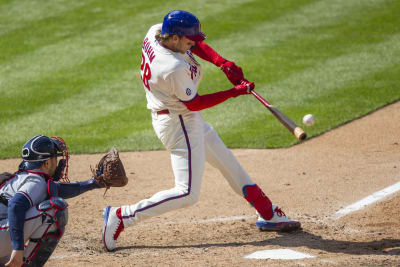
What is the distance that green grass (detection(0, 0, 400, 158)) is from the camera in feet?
26.8

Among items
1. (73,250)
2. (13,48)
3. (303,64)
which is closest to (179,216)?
(73,250)

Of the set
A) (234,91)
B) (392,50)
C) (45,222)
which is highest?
(234,91)

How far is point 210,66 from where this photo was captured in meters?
10.3

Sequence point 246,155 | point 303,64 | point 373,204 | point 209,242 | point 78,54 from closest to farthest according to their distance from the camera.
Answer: point 209,242 → point 373,204 → point 246,155 → point 303,64 → point 78,54

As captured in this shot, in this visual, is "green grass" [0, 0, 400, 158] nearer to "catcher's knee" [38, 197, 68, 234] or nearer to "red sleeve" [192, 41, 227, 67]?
"red sleeve" [192, 41, 227, 67]

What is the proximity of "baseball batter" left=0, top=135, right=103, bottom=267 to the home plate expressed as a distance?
4.71 feet

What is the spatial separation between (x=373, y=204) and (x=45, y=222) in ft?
9.89

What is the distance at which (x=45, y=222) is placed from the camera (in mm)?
3840

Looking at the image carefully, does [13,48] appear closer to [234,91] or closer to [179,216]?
[179,216]

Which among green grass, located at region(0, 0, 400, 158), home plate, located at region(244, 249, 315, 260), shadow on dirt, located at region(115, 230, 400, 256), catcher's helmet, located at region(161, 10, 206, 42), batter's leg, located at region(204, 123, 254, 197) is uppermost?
catcher's helmet, located at region(161, 10, 206, 42)

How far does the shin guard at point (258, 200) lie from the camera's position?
494 centimetres

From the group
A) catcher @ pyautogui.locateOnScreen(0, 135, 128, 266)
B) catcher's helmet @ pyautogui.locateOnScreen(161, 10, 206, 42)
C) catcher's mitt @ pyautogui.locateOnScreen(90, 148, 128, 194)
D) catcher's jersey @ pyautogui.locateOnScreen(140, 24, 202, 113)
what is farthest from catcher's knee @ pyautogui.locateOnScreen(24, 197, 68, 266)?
catcher's helmet @ pyautogui.locateOnScreen(161, 10, 206, 42)

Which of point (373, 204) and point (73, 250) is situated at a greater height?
point (73, 250)

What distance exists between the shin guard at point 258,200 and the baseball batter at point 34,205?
162cm
